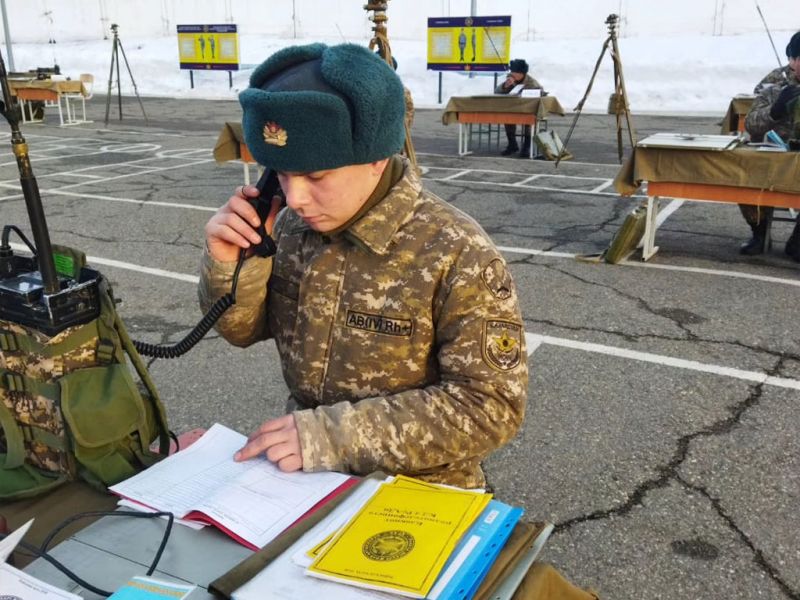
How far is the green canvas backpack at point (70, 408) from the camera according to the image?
151 centimetres

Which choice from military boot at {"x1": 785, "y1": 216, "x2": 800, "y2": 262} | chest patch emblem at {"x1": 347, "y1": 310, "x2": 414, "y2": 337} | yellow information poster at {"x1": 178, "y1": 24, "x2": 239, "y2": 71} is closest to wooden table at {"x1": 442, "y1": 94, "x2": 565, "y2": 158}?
military boot at {"x1": 785, "y1": 216, "x2": 800, "y2": 262}

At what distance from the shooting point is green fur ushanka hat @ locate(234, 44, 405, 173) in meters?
1.39

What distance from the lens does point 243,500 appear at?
1.32 meters

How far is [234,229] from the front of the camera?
1629 millimetres

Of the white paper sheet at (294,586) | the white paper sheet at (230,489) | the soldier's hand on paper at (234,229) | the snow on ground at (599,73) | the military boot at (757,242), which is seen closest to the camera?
the white paper sheet at (294,586)

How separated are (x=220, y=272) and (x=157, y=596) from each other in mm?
787

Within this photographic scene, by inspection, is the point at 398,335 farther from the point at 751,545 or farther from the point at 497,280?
the point at 751,545

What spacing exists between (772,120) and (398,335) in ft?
20.1

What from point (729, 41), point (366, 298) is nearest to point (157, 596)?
point (366, 298)

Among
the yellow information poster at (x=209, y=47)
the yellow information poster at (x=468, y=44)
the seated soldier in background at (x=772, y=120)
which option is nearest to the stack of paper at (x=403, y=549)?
the seated soldier in background at (x=772, y=120)

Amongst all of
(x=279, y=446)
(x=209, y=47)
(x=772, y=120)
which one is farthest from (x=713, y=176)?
(x=209, y=47)

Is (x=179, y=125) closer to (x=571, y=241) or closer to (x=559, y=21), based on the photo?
(x=571, y=241)

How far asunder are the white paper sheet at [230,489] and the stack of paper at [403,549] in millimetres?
80

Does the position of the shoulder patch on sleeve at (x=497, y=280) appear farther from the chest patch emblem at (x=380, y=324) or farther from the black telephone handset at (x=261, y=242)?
the black telephone handset at (x=261, y=242)
